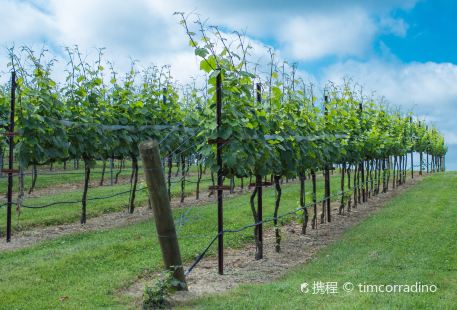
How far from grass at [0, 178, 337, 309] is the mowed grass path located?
156 cm

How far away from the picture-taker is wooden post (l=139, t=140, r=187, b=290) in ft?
19.2

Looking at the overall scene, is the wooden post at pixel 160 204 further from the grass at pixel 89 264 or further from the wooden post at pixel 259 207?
the wooden post at pixel 259 207

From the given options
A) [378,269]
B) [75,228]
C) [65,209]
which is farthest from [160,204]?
[65,209]

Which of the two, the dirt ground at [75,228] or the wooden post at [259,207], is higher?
the wooden post at [259,207]

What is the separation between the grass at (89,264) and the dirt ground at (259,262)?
0.39 metres

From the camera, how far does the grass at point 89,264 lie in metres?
6.30

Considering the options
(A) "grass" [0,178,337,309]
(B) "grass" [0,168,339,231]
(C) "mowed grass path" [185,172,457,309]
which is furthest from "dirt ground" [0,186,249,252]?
(C) "mowed grass path" [185,172,457,309]

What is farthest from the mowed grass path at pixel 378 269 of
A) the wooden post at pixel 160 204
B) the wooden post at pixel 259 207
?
the wooden post at pixel 259 207

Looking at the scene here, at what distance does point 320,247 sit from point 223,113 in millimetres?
3856

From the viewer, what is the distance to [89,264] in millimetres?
7902

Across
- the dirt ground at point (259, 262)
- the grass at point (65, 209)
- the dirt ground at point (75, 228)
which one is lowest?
the dirt ground at point (259, 262)

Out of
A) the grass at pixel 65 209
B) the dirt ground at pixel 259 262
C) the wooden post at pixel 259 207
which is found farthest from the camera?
the grass at pixel 65 209

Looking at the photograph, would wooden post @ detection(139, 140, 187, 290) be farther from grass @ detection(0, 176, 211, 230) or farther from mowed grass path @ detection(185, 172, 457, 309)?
grass @ detection(0, 176, 211, 230)

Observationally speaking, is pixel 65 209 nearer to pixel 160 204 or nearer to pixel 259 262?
pixel 259 262
